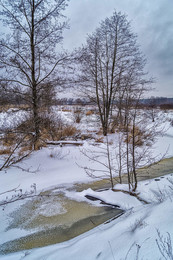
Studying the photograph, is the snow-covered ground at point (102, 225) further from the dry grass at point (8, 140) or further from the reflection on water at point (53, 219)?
the dry grass at point (8, 140)

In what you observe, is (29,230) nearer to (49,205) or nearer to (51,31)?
(49,205)

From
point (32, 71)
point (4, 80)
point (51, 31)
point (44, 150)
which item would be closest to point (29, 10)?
point (51, 31)

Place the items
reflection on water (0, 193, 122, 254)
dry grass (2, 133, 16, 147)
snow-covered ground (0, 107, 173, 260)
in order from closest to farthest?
snow-covered ground (0, 107, 173, 260) → reflection on water (0, 193, 122, 254) → dry grass (2, 133, 16, 147)

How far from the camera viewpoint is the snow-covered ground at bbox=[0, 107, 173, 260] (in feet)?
4.69

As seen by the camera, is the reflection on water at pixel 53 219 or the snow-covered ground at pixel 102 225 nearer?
the snow-covered ground at pixel 102 225

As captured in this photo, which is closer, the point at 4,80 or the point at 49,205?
the point at 49,205

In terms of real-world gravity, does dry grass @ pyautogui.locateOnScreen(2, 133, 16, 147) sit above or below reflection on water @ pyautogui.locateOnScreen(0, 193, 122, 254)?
above

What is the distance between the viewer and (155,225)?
62.2 inches

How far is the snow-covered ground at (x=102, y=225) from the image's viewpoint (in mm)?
1431

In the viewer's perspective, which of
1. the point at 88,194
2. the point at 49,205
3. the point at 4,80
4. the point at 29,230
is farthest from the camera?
the point at 4,80

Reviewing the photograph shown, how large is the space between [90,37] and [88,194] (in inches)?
359

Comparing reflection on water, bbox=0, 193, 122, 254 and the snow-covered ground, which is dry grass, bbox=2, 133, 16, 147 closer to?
the snow-covered ground

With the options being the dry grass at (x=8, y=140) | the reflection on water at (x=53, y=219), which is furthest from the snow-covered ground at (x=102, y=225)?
the dry grass at (x=8, y=140)

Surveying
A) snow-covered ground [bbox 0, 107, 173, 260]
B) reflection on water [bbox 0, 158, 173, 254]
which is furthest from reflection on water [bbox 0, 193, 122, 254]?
snow-covered ground [bbox 0, 107, 173, 260]
